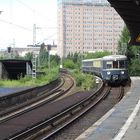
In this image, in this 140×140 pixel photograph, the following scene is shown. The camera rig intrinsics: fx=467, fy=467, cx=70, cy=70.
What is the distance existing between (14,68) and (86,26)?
101733 mm

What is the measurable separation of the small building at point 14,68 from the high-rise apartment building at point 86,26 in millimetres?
79015

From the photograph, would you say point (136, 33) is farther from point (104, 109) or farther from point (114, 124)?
point (114, 124)

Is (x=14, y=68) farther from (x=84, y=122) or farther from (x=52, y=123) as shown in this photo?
(x=52, y=123)

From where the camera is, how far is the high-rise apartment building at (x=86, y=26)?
148788 mm

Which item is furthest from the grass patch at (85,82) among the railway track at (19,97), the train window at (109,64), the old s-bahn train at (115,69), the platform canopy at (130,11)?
the platform canopy at (130,11)

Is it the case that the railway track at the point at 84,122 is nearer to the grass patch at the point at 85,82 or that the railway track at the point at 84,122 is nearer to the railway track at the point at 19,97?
the railway track at the point at 19,97

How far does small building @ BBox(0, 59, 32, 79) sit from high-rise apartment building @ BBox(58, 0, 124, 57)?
7902cm

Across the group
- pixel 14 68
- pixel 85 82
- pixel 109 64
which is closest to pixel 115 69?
pixel 109 64

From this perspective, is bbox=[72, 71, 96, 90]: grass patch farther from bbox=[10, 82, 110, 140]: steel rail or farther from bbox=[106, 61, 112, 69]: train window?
bbox=[10, 82, 110, 140]: steel rail

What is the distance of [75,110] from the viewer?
2650 centimetres

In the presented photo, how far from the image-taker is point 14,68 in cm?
6209

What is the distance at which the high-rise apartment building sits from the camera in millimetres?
148788

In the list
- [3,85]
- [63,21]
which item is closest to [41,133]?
[3,85]

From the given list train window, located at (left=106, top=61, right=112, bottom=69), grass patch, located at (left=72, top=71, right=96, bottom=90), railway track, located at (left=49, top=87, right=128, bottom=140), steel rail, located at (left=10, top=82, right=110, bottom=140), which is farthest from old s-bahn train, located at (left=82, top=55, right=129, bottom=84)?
steel rail, located at (left=10, top=82, right=110, bottom=140)
